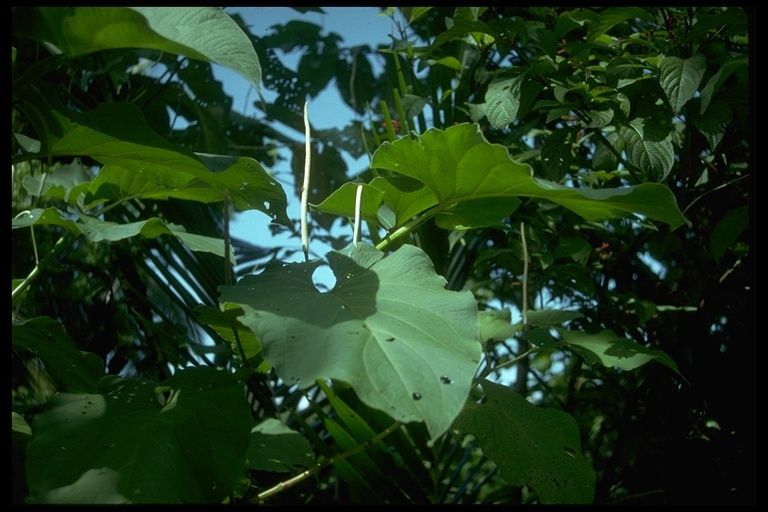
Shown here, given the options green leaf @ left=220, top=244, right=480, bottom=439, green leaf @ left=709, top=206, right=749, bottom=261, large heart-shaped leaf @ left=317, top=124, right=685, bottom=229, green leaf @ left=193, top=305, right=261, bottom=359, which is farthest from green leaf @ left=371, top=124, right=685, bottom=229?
green leaf @ left=709, top=206, right=749, bottom=261

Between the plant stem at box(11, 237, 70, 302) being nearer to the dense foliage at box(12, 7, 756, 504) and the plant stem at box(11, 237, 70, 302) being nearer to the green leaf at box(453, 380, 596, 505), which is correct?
the dense foliage at box(12, 7, 756, 504)

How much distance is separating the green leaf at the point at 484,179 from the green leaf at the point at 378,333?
0.39 feet

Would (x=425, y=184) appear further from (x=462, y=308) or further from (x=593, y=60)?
(x=593, y=60)

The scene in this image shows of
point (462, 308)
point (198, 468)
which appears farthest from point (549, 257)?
point (198, 468)

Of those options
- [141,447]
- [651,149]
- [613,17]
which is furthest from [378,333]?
[613,17]

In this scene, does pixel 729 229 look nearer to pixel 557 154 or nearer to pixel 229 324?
pixel 557 154

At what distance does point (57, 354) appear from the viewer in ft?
2.31

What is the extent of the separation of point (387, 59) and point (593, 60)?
560mm

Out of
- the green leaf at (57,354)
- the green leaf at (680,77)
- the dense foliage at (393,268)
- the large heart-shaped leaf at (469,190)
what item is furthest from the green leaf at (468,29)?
the green leaf at (57,354)

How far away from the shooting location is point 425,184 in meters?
0.71

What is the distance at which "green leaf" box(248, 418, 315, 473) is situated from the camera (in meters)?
0.85

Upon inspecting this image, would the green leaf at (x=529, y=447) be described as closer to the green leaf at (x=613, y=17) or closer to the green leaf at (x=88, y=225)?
the green leaf at (x=88, y=225)

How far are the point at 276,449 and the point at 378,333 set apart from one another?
49 centimetres

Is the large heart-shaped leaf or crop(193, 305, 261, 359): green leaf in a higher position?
the large heart-shaped leaf
